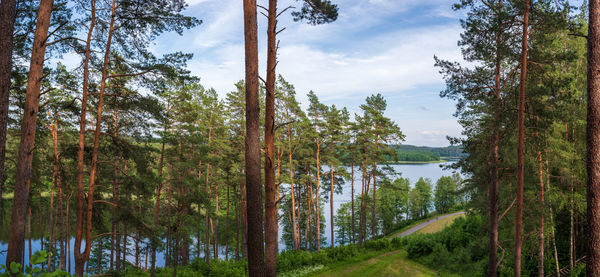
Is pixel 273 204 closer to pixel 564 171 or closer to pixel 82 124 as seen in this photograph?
pixel 82 124

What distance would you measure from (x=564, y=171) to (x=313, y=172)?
59.4 feet

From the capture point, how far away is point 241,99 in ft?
75.4

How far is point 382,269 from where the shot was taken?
1680 centimetres

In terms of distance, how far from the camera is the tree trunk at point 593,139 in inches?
173

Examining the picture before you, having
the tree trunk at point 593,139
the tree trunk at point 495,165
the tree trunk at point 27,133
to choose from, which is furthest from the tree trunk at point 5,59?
the tree trunk at point 495,165

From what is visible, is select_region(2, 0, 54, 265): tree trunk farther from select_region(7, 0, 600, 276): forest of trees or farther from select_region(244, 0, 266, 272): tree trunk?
select_region(244, 0, 266, 272): tree trunk

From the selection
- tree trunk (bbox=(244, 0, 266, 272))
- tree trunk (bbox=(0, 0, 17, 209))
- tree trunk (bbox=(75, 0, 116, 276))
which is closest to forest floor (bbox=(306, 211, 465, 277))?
tree trunk (bbox=(75, 0, 116, 276))

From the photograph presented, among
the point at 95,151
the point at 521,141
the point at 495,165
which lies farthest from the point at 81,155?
the point at 495,165

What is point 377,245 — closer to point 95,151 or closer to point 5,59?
point 95,151

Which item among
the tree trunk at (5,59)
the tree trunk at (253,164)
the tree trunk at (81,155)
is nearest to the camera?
the tree trunk at (5,59)

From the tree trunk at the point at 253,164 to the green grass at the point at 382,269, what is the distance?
13037 mm

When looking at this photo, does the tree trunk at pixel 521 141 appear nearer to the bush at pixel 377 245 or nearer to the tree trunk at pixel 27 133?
the tree trunk at pixel 27 133

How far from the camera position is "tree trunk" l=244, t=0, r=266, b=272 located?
15.9ft

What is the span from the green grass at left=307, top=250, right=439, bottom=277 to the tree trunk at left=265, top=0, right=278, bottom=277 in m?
12.1
